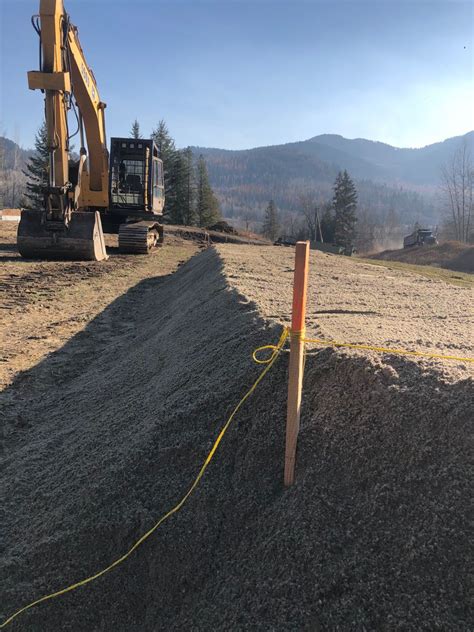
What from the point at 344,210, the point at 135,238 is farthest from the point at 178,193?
the point at 135,238

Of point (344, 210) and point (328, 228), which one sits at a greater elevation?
point (344, 210)

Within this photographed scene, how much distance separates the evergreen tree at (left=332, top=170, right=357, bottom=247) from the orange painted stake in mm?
63213

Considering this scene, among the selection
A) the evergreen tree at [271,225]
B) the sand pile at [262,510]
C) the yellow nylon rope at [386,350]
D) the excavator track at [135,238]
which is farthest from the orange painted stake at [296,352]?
the evergreen tree at [271,225]

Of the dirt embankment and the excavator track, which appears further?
the dirt embankment

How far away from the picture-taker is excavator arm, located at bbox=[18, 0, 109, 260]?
35.9 ft

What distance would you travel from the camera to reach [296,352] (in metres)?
2.54

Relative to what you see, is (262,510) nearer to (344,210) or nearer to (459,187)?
(344,210)

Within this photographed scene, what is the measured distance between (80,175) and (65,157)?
1708 millimetres

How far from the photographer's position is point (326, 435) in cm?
268

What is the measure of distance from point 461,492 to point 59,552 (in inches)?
87.1

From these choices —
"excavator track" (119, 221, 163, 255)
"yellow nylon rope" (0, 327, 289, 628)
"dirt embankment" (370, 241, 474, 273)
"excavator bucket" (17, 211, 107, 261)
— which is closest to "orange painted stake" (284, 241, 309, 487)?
"yellow nylon rope" (0, 327, 289, 628)

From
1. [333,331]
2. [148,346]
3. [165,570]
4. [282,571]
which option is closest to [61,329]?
[148,346]

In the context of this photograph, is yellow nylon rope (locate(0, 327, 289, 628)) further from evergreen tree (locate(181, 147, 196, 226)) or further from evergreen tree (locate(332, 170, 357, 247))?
evergreen tree (locate(332, 170, 357, 247))

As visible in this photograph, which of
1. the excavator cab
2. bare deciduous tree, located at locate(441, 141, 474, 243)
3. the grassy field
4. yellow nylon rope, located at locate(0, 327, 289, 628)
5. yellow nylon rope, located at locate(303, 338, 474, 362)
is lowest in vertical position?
yellow nylon rope, located at locate(0, 327, 289, 628)
